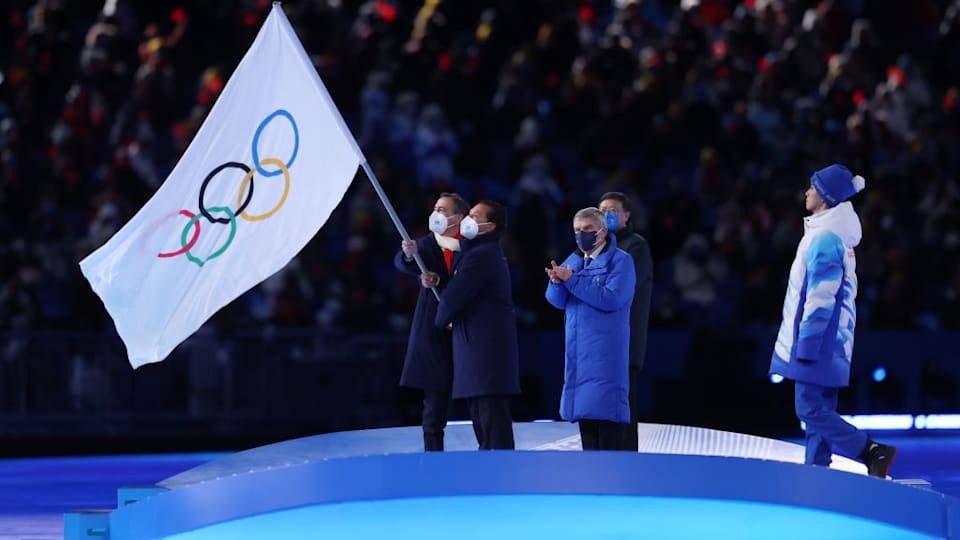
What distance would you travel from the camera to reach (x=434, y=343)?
10.2m

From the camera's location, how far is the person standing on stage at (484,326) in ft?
32.1

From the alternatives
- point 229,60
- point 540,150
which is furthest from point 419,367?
point 229,60

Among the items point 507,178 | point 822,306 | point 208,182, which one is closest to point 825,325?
point 822,306

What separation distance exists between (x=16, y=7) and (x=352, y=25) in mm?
3637

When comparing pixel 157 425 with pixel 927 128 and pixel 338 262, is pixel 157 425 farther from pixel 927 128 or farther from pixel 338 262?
pixel 927 128

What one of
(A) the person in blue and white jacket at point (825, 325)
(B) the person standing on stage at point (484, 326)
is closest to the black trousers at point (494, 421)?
(B) the person standing on stage at point (484, 326)

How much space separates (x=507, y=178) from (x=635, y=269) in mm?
8001

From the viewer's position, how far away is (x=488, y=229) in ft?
32.6

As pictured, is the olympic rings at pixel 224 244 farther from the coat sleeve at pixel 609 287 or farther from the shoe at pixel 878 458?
the shoe at pixel 878 458

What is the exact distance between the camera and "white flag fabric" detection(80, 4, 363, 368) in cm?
960

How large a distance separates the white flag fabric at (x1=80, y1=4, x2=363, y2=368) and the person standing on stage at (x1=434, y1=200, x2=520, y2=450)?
80cm

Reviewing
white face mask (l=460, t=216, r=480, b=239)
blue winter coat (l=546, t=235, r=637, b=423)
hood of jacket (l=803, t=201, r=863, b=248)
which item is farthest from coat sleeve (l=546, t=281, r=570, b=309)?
hood of jacket (l=803, t=201, r=863, b=248)

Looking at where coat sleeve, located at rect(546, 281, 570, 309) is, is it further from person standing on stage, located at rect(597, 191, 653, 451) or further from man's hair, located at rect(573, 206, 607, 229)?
person standing on stage, located at rect(597, 191, 653, 451)

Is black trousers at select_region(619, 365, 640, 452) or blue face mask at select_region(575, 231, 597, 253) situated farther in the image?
black trousers at select_region(619, 365, 640, 452)
